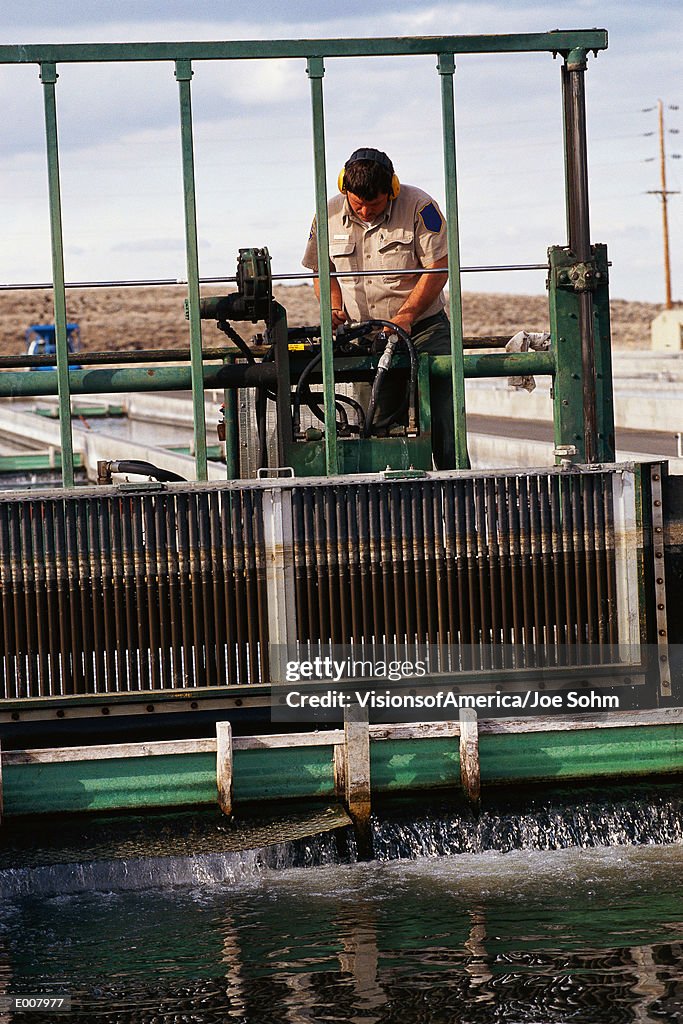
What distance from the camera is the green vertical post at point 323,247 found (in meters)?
8.23

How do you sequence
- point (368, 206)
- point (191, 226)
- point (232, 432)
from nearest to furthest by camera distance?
point (191, 226) < point (368, 206) < point (232, 432)

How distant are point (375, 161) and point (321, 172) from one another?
0.77 meters

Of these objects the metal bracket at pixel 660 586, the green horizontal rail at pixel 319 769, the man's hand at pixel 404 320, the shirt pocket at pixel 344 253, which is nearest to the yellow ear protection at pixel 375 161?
the shirt pocket at pixel 344 253

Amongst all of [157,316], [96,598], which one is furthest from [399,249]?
A: [157,316]

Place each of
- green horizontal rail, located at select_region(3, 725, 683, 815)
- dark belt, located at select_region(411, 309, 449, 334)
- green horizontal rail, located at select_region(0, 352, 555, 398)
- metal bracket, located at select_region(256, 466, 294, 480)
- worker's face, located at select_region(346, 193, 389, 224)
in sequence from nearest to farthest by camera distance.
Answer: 1. green horizontal rail, located at select_region(3, 725, 683, 815)
2. metal bracket, located at select_region(256, 466, 294, 480)
3. green horizontal rail, located at select_region(0, 352, 555, 398)
4. worker's face, located at select_region(346, 193, 389, 224)
5. dark belt, located at select_region(411, 309, 449, 334)

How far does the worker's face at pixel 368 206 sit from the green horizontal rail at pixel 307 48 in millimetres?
968

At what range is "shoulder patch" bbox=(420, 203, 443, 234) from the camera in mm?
9102

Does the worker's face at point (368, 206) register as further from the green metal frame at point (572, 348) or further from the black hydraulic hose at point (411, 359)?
the green metal frame at point (572, 348)

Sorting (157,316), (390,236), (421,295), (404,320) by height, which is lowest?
(404,320)

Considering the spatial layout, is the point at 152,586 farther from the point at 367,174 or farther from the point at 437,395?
the point at 367,174

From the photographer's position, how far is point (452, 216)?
8305 mm

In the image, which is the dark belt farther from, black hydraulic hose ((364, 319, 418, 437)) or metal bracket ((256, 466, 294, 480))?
metal bracket ((256, 466, 294, 480))

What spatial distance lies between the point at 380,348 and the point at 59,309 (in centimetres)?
192

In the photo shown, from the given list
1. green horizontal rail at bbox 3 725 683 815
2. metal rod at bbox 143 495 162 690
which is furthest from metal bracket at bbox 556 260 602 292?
metal rod at bbox 143 495 162 690
